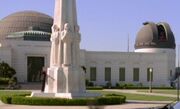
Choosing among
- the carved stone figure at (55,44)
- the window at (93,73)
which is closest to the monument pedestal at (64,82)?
the carved stone figure at (55,44)

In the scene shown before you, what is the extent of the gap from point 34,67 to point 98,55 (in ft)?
38.6

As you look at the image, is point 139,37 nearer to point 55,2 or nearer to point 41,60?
point 41,60

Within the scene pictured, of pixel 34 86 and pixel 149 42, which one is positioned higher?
pixel 149 42

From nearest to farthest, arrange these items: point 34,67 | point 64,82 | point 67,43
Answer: point 64,82, point 67,43, point 34,67

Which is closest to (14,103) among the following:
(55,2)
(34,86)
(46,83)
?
(46,83)

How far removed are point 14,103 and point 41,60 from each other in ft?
157

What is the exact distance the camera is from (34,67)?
74.2 m

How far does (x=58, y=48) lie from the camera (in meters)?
29.6

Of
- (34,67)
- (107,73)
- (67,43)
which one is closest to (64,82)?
(67,43)

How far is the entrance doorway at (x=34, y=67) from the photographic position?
73.6 meters

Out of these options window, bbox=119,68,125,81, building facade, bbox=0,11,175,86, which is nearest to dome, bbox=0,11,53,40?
building facade, bbox=0,11,175,86

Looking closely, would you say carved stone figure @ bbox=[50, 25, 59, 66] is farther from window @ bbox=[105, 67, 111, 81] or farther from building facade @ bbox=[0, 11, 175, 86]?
window @ bbox=[105, 67, 111, 81]

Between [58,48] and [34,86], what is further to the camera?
[34,86]

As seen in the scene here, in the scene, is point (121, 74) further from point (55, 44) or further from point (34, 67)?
point (55, 44)
